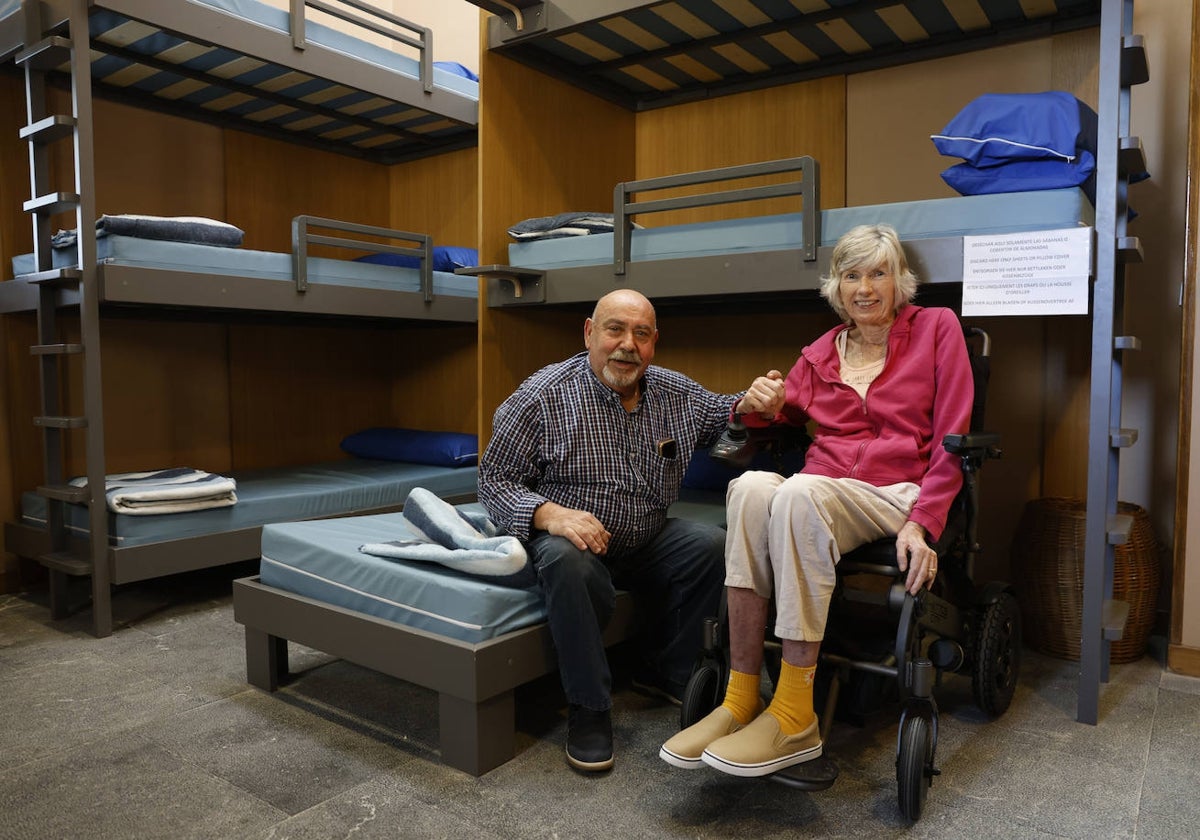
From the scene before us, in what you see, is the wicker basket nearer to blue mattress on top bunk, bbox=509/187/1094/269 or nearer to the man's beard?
blue mattress on top bunk, bbox=509/187/1094/269

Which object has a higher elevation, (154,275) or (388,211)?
(388,211)

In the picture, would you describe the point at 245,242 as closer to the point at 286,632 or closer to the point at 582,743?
the point at 286,632

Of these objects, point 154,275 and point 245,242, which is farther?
point 245,242

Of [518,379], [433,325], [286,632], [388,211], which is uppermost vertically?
[388,211]

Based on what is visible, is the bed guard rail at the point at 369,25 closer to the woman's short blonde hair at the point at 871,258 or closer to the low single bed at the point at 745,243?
the low single bed at the point at 745,243

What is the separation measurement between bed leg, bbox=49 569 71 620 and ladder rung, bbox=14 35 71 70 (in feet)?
6.24

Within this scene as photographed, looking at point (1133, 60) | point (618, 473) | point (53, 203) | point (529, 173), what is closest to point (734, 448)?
point (618, 473)

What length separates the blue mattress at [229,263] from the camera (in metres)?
3.16

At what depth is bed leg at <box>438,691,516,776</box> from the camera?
1955 millimetres

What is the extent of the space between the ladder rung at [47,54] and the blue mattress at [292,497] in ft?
5.46

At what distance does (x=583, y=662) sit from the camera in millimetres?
1994

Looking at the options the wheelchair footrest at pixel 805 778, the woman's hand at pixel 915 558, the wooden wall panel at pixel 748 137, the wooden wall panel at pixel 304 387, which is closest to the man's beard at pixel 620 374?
the woman's hand at pixel 915 558

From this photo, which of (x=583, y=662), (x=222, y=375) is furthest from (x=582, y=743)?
(x=222, y=375)

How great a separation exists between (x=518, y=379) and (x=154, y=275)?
56.0 inches
